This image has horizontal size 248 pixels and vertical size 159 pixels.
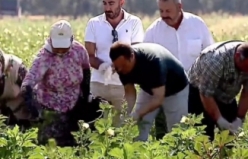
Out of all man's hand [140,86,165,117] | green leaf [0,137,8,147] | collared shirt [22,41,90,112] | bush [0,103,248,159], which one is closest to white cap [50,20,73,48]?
collared shirt [22,41,90,112]

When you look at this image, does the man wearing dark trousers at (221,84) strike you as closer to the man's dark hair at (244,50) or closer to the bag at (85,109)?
the man's dark hair at (244,50)

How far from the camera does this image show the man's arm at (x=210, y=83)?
6094 millimetres

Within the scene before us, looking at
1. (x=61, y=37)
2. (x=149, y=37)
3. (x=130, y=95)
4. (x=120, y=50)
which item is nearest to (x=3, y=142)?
(x=120, y=50)

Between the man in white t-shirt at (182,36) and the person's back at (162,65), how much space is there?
0.56 metres

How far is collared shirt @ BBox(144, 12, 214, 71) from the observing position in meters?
7.25

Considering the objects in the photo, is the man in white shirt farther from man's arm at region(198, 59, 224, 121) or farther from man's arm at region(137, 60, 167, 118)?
man's arm at region(198, 59, 224, 121)

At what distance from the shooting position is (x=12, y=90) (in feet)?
23.4

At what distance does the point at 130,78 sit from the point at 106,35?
108 centimetres

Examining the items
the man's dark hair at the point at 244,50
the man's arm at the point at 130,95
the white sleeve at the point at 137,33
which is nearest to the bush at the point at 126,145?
the man's dark hair at the point at 244,50

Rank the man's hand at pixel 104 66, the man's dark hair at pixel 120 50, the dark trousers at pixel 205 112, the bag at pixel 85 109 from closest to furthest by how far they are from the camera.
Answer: the man's dark hair at pixel 120 50 → the dark trousers at pixel 205 112 → the bag at pixel 85 109 → the man's hand at pixel 104 66

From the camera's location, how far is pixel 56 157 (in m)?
4.09

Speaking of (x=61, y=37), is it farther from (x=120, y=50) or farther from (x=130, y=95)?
(x=120, y=50)

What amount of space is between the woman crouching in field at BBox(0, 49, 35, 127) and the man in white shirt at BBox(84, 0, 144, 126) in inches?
25.3

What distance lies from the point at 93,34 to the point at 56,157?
3.42 metres
